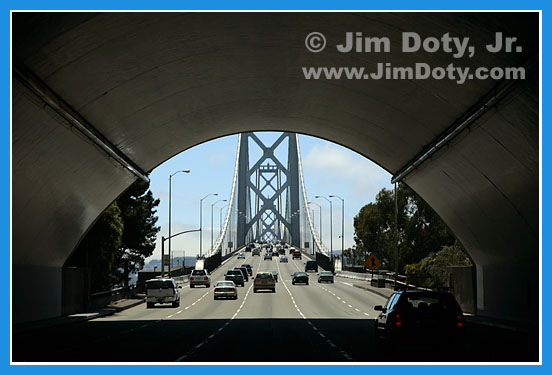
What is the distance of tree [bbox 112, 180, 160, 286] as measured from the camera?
263 feet

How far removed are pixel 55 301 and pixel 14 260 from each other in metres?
7.86

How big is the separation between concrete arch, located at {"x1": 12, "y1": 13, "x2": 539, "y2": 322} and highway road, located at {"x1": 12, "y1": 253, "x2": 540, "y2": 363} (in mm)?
4731

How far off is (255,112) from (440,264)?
143 feet

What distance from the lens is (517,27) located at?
17.3 meters

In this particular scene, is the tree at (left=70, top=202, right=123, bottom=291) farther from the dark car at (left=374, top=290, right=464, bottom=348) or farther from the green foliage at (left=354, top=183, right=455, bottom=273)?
the green foliage at (left=354, top=183, right=455, bottom=273)

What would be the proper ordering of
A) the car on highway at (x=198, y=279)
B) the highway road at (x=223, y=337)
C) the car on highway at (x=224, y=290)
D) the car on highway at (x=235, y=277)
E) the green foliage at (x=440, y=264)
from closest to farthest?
the highway road at (x=223, y=337), the car on highway at (x=224, y=290), the green foliage at (x=440, y=264), the car on highway at (x=235, y=277), the car on highway at (x=198, y=279)

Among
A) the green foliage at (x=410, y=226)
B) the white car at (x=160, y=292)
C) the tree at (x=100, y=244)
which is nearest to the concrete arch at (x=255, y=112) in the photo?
the white car at (x=160, y=292)

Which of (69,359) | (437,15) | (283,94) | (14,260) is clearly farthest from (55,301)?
(437,15)

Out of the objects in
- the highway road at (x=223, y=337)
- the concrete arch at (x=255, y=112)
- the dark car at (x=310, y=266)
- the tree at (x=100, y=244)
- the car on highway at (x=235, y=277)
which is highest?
the concrete arch at (x=255, y=112)

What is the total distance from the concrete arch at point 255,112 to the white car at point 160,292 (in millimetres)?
10509

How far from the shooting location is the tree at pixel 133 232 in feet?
263

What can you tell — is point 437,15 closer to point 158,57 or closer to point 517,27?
point 517,27

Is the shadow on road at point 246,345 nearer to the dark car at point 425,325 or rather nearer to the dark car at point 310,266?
the dark car at point 425,325

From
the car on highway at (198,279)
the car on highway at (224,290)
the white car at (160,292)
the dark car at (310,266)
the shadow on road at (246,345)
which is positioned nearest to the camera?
the shadow on road at (246,345)
